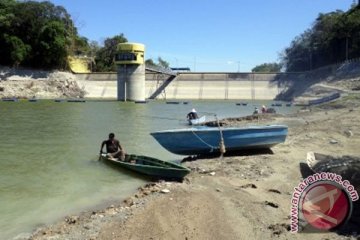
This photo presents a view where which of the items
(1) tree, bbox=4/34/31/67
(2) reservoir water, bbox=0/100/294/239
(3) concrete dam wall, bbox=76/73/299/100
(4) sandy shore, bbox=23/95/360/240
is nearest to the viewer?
(4) sandy shore, bbox=23/95/360/240

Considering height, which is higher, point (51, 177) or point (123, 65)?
point (123, 65)

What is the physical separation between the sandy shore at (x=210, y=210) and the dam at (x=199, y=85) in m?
83.9

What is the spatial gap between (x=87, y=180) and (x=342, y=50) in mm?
92563

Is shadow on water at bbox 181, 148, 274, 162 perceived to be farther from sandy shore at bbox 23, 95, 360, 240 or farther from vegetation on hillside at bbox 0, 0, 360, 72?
vegetation on hillside at bbox 0, 0, 360, 72

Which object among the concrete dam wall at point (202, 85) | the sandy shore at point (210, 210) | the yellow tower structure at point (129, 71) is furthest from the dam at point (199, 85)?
the sandy shore at point (210, 210)

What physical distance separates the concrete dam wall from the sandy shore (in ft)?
275

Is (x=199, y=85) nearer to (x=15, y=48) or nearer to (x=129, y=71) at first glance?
(x=129, y=71)

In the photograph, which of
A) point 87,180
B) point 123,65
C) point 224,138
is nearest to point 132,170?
point 87,180

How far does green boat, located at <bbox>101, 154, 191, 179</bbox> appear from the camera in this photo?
15109 mm

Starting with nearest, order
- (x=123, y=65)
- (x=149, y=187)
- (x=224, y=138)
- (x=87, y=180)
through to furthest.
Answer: (x=149, y=187)
(x=87, y=180)
(x=224, y=138)
(x=123, y=65)

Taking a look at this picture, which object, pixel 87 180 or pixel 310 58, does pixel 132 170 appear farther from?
pixel 310 58

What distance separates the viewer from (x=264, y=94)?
328 feet

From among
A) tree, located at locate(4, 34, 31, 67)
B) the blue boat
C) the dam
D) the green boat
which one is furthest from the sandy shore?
tree, located at locate(4, 34, 31, 67)

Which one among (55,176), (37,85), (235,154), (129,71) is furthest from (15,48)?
(235,154)
